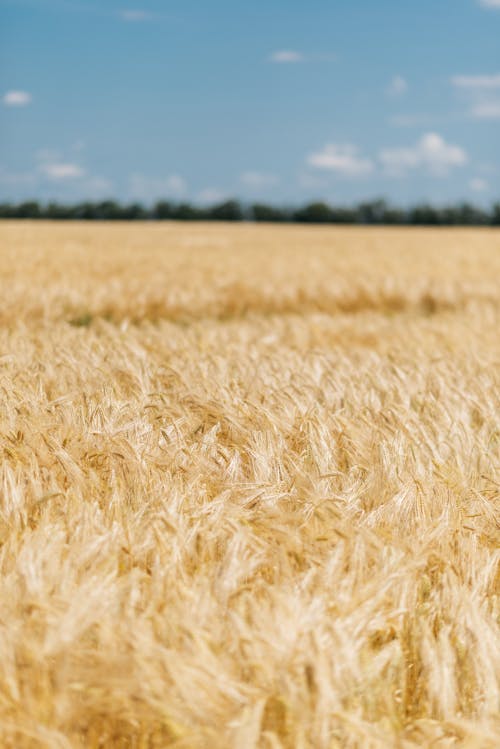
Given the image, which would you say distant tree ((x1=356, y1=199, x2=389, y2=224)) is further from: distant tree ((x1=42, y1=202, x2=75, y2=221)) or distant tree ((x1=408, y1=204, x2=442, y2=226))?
distant tree ((x1=42, y1=202, x2=75, y2=221))

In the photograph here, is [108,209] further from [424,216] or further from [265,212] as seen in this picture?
[424,216]

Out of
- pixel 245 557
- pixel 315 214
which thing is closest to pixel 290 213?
pixel 315 214

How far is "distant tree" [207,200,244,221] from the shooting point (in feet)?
250

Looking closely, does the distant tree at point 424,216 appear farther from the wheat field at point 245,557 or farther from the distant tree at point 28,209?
the wheat field at point 245,557

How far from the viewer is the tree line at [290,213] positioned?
75.5 meters

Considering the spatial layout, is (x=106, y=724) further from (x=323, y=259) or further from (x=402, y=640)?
(x=323, y=259)

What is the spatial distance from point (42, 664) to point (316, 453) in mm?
1294

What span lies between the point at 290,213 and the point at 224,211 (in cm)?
700

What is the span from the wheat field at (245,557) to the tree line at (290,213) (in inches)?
2880

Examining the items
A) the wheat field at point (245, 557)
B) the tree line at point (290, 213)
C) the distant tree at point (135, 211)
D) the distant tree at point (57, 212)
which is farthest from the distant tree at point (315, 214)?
the wheat field at point (245, 557)

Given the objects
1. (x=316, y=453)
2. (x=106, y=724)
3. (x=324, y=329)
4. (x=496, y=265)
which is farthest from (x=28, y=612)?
(x=496, y=265)

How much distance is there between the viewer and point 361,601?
1.70 metres

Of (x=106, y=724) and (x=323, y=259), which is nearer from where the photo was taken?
(x=106, y=724)

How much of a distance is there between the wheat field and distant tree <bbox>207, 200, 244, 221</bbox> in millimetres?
73563
